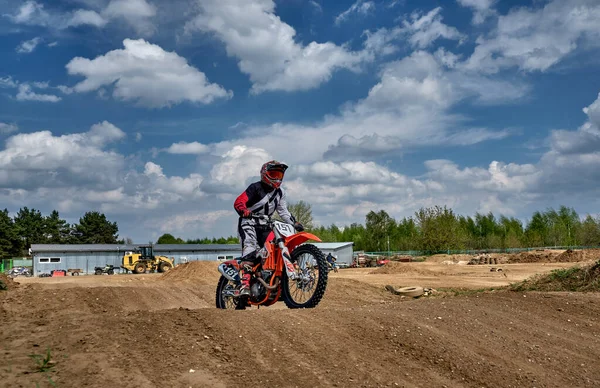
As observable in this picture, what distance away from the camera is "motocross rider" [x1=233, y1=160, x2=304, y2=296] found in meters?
9.46

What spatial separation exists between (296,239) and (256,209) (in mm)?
1155

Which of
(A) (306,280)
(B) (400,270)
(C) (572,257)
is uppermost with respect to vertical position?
(A) (306,280)

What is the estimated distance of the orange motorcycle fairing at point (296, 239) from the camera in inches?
346

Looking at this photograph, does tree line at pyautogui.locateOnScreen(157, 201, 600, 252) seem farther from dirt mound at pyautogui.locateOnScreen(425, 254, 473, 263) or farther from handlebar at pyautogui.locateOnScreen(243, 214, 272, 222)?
handlebar at pyautogui.locateOnScreen(243, 214, 272, 222)

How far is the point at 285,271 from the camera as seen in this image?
8.88 m

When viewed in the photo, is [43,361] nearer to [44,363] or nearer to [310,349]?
[44,363]

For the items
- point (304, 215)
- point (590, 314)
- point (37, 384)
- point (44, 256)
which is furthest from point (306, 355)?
point (304, 215)

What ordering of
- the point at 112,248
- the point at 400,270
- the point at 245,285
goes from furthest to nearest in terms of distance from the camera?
the point at 112,248 < the point at 400,270 < the point at 245,285

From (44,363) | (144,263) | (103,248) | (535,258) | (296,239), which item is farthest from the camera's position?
(103,248)

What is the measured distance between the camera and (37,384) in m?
4.82

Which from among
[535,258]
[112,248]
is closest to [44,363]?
[535,258]

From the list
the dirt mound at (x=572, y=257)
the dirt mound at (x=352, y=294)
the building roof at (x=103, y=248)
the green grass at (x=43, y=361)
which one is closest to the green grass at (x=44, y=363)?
the green grass at (x=43, y=361)

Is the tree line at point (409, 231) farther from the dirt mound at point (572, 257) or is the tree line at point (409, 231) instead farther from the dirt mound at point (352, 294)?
the dirt mound at point (352, 294)

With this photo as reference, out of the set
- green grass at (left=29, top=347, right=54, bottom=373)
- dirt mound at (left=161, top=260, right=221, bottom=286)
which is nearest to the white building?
dirt mound at (left=161, top=260, right=221, bottom=286)
